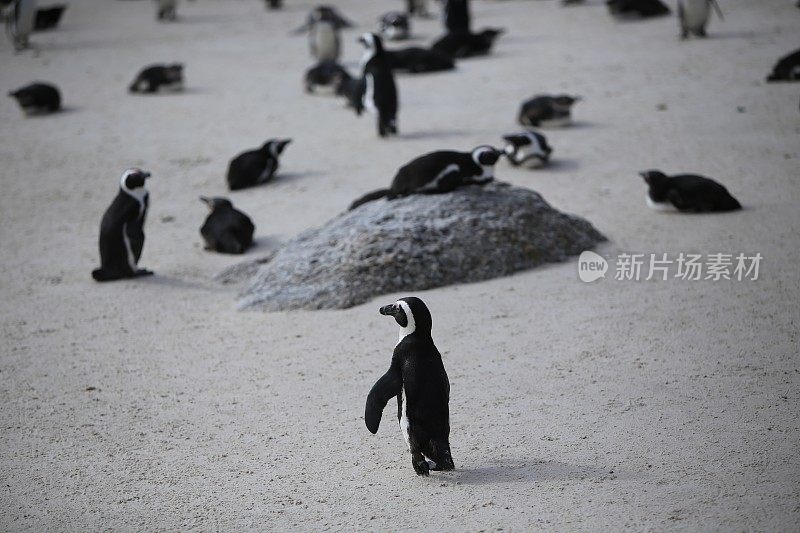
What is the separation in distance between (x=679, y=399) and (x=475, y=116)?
710cm

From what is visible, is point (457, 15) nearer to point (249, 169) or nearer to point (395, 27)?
point (395, 27)

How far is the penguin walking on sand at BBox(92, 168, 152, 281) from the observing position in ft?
23.7

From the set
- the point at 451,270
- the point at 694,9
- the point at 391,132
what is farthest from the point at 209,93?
the point at 451,270

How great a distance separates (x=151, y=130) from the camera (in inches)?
467

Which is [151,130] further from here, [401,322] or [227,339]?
[401,322]

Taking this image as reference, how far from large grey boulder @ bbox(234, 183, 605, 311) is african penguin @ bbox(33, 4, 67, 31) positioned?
15.1 m

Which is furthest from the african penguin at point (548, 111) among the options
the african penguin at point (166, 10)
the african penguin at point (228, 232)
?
the african penguin at point (166, 10)

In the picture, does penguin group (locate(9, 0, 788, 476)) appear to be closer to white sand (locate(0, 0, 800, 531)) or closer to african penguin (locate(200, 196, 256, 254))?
african penguin (locate(200, 196, 256, 254))

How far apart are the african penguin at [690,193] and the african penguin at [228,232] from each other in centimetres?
308

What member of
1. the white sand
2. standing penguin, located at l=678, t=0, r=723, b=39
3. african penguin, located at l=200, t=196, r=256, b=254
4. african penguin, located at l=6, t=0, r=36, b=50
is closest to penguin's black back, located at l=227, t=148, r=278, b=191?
the white sand

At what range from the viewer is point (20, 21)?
17078 mm

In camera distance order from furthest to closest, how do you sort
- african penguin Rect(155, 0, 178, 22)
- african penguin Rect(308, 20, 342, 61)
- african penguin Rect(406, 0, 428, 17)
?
african penguin Rect(155, 0, 178, 22)
african penguin Rect(406, 0, 428, 17)
african penguin Rect(308, 20, 342, 61)

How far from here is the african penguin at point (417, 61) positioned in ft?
46.2

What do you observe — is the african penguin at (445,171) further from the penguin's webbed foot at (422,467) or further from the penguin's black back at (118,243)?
the penguin's webbed foot at (422,467)
